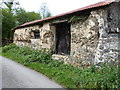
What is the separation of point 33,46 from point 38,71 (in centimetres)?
451

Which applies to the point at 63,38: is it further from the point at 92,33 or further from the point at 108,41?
the point at 108,41

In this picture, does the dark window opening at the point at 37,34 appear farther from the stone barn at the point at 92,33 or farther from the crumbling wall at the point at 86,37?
the crumbling wall at the point at 86,37

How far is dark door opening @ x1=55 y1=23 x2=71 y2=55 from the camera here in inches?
301

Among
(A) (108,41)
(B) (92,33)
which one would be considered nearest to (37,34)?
(B) (92,33)

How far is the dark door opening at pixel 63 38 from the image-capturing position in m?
7.65

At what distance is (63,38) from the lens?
8055 mm

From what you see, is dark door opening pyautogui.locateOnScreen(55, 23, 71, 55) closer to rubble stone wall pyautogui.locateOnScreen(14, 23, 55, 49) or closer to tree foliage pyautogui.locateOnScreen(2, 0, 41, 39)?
rubble stone wall pyautogui.locateOnScreen(14, 23, 55, 49)

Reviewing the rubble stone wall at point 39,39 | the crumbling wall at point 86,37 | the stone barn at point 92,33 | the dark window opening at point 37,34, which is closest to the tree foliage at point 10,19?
the rubble stone wall at point 39,39

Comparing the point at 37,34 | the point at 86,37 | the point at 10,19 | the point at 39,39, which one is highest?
the point at 10,19

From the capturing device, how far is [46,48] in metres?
8.59

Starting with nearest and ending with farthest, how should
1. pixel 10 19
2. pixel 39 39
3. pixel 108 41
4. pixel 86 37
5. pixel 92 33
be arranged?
pixel 108 41 → pixel 92 33 → pixel 86 37 → pixel 39 39 → pixel 10 19

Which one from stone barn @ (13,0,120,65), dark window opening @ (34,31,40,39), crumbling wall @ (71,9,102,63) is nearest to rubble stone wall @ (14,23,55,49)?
dark window opening @ (34,31,40,39)

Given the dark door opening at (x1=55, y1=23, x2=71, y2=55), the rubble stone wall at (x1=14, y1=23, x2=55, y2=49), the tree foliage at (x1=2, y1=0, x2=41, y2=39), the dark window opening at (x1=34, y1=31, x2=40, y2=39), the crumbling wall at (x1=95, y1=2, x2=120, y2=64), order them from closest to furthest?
the crumbling wall at (x1=95, y1=2, x2=120, y2=64) → the dark door opening at (x1=55, y1=23, x2=71, y2=55) → the rubble stone wall at (x1=14, y1=23, x2=55, y2=49) → the dark window opening at (x1=34, y1=31, x2=40, y2=39) → the tree foliage at (x1=2, y1=0, x2=41, y2=39)

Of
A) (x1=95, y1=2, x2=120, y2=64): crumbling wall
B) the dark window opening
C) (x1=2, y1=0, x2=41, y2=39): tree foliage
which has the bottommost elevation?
(x1=95, y1=2, x2=120, y2=64): crumbling wall
